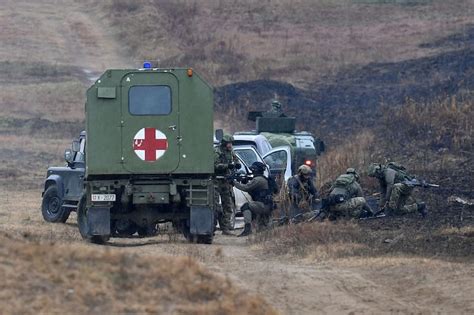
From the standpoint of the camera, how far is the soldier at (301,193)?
843 inches

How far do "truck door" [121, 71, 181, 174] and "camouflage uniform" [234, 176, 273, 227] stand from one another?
3307 mm

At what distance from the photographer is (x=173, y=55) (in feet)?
176

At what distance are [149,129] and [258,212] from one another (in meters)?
3.83

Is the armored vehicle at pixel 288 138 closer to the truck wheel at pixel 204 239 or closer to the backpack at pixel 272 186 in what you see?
the backpack at pixel 272 186

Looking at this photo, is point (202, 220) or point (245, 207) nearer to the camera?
point (202, 220)

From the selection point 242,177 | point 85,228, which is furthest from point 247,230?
point 85,228

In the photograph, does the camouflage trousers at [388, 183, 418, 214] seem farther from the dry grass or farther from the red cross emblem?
the dry grass

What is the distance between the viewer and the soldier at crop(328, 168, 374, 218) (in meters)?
20.8

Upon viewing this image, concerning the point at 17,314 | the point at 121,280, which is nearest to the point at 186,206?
the point at 121,280

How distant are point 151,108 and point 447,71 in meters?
30.0

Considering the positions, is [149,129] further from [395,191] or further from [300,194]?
[395,191]

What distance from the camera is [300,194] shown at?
70.7 feet

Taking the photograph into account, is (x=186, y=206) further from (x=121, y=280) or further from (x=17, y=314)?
(x=17, y=314)

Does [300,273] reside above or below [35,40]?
below
